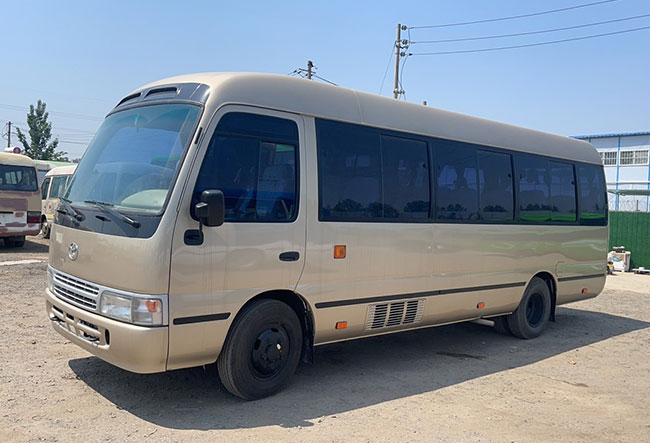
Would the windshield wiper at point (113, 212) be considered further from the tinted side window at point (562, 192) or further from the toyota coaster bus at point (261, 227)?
the tinted side window at point (562, 192)

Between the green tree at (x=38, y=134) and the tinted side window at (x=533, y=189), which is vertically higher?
the green tree at (x=38, y=134)

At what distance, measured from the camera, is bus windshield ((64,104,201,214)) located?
5.02 metres

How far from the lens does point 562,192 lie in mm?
9461

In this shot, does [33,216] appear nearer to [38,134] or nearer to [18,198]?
[18,198]

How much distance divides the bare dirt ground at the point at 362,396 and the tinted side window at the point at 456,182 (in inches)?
74.5

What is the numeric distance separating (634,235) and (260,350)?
19107 millimetres

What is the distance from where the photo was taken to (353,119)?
20.8 feet

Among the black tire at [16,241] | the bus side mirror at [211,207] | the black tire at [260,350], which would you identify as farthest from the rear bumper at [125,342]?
the black tire at [16,241]

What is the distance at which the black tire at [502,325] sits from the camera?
353 inches

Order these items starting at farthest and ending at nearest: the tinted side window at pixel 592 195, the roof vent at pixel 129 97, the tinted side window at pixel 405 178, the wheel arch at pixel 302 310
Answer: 1. the tinted side window at pixel 592 195
2. the tinted side window at pixel 405 178
3. the roof vent at pixel 129 97
4. the wheel arch at pixel 302 310

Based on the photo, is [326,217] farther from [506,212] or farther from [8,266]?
[8,266]

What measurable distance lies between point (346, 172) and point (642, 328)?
23.4 feet

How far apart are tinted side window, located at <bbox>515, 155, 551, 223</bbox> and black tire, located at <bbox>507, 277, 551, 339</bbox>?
3.32ft

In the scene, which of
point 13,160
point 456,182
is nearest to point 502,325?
point 456,182
